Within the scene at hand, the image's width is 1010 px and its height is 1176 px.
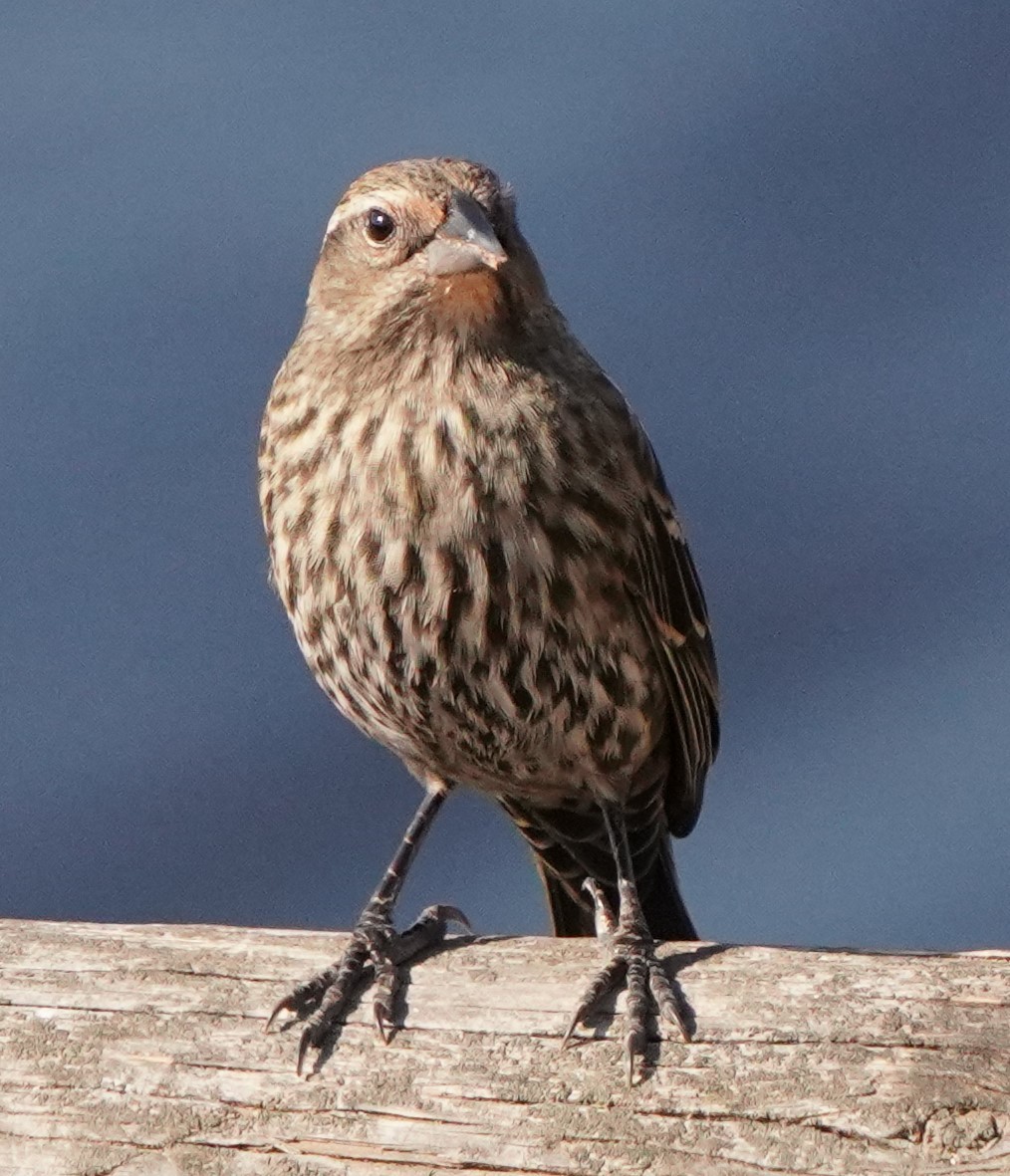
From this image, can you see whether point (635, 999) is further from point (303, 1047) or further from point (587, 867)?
point (587, 867)

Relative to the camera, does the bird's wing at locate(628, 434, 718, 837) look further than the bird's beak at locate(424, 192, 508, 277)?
Yes

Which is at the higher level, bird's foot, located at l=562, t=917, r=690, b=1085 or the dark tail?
the dark tail

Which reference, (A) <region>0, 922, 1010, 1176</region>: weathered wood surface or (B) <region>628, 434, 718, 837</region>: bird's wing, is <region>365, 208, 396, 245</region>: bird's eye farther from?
(A) <region>0, 922, 1010, 1176</region>: weathered wood surface

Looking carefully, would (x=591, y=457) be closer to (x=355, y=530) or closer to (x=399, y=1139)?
(x=355, y=530)

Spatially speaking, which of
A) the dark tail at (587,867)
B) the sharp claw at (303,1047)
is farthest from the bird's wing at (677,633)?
the sharp claw at (303,1047)

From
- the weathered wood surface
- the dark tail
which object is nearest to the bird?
the dark tail

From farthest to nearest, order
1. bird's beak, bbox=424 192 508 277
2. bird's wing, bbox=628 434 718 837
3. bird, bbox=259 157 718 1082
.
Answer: bird's wing, bbox=628 434 718 837 → bird, bbox=259 157 718 1082 → bird's beak, bbox=424 192 508 277

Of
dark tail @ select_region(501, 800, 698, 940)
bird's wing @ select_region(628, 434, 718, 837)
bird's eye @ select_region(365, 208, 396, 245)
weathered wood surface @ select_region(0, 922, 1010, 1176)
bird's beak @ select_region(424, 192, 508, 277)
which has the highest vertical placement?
bird's eye @ select_region(365, 208, 396, 245)

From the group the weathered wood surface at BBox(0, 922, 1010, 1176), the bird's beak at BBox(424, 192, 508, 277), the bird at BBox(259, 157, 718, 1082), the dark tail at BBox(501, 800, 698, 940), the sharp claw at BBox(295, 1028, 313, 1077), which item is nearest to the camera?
the weathered wood surface at BBox(0, 922, 1010, 1176)
